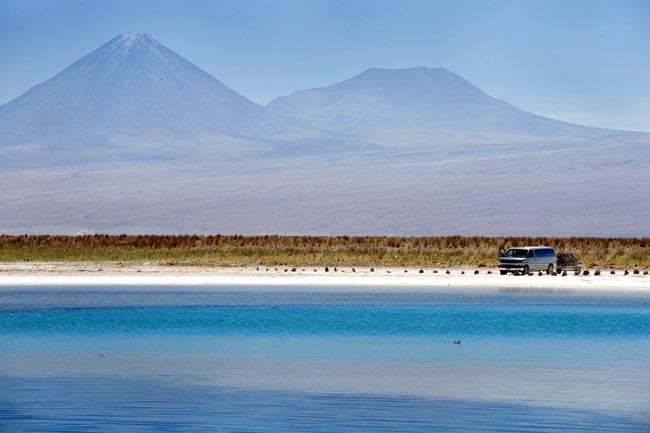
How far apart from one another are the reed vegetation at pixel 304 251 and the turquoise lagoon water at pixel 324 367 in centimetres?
2563

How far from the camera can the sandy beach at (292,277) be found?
53.1 m

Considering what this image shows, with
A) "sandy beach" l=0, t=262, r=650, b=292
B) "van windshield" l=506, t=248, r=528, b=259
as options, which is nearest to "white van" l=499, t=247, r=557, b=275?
"van windshield" l=506, t=248, r=528, b=259

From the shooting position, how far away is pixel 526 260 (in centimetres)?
5778

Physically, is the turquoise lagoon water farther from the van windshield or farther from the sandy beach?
the van windshield

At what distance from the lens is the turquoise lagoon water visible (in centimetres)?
1834

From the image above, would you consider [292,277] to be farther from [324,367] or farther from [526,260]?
[324,367]

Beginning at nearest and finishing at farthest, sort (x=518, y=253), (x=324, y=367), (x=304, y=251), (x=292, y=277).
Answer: (x=324, y=367) → (x=292, y=277) → (x=518, y=253) → (x=304, y=251)

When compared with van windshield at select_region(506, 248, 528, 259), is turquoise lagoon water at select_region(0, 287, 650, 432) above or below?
below

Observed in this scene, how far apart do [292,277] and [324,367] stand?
32.0 meters

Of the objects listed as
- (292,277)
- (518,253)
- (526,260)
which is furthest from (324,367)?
(518,253)

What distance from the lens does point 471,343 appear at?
2889 cm

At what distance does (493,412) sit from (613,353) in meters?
8.45

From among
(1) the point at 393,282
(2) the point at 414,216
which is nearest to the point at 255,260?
(1) the point at 393,282

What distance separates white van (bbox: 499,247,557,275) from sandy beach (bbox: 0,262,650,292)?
0.49 meters
